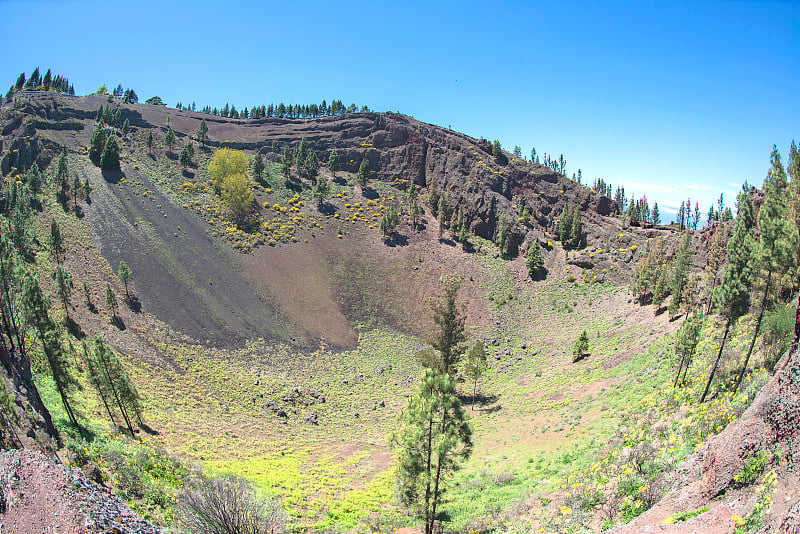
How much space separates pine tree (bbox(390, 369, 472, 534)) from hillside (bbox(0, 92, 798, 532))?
2.60 meters

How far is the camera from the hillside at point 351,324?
603 inches

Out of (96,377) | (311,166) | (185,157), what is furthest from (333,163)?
(96,377)

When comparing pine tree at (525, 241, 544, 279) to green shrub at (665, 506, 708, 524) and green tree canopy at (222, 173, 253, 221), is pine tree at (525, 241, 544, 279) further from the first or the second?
green shrub at (665, 506, 708, 524)

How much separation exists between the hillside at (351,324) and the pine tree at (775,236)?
3763mm

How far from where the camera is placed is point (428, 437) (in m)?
13.9

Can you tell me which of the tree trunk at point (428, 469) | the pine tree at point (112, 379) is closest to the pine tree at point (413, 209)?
the pine tree at point (112, 379)

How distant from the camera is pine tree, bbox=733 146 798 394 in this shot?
53.1 feet

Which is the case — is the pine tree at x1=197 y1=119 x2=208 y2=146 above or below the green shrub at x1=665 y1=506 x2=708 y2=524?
above

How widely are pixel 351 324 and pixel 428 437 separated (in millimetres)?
38600

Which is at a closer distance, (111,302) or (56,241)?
(111,302)

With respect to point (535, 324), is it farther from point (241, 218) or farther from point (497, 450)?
point (241, 218)

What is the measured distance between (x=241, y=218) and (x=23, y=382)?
52.1 metres

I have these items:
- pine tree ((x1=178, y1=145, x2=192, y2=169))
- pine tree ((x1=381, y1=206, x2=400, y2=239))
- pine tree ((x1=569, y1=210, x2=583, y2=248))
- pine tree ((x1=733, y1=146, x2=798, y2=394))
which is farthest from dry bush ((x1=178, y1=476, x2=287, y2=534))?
pine tree ((x1=178, y1=145, x2=192, y2=169))

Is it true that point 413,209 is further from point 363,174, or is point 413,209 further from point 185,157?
point 185,157
